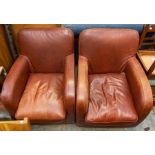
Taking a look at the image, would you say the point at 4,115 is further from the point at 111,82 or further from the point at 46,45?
the point at 111,82

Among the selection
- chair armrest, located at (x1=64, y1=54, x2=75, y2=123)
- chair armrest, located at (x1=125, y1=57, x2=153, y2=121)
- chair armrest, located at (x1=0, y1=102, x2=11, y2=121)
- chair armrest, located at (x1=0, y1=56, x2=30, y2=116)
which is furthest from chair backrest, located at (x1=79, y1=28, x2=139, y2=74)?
chair armrest, located at (x1=0, y1=102, x2=11, y2=121)

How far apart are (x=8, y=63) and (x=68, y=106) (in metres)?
0.95

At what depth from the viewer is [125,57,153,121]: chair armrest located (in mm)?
1247

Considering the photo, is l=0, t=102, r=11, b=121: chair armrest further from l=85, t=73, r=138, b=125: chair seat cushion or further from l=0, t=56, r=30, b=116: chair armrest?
l=85, t=73, r=138, b=125: chair seat cushion

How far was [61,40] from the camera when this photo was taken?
151 centimetres

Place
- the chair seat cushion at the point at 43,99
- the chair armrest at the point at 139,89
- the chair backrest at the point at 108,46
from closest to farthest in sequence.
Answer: the chair armrest at the point at 139,89, the chair seat cushion at the point at 43,99, the chair backrest at the point at 108,46

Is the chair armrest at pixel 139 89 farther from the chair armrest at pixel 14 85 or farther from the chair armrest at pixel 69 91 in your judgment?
the chair armrest at pixel 14 85

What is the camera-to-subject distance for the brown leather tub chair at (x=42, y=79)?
1336 millimetres

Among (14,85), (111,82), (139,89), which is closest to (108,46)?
(111,82)

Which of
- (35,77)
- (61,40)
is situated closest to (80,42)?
(61,40)

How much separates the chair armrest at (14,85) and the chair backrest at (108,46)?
1.87ft

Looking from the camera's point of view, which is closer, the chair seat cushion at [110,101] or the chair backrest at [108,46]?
the chair seat cushion at [110,101]

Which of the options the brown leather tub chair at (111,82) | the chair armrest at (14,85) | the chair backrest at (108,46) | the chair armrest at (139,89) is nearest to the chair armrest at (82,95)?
the brown leather tub chair at (111,82)

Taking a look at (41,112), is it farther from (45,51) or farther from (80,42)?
(80,42)
